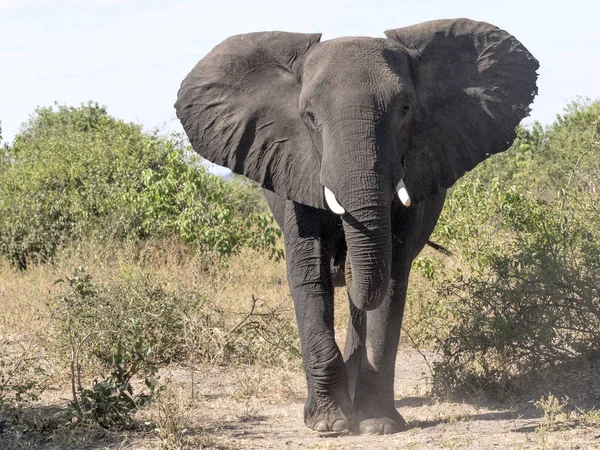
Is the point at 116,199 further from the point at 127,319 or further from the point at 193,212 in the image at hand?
the point at 127,319

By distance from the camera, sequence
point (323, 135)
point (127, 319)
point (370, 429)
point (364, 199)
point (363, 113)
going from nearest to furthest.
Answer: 1. point (364, 199)
2. point (363, 113)
3. point (323, 135)
4. point (370, 429)
5. point (127, 319)

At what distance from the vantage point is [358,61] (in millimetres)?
5234

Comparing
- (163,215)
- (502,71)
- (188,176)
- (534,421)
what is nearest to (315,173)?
(502,71)

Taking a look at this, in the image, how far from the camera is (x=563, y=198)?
7.26m

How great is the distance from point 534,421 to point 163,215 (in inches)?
272

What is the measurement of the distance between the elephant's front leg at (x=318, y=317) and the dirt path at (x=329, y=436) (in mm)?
134

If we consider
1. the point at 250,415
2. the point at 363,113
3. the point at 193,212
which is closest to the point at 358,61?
the point at 363,113

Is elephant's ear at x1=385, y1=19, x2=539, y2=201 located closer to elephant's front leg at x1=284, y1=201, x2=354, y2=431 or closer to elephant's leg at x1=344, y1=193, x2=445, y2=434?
elephant's leg at x1=344, y1=193, x2=445, y2=434

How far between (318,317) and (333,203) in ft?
3.23

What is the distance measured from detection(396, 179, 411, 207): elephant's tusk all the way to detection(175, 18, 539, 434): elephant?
0.19 m

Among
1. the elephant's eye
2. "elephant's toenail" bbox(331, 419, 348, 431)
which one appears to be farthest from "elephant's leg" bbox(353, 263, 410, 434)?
the elephant's eye

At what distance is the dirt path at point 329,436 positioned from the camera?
533cm

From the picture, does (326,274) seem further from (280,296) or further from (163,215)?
(163,215)

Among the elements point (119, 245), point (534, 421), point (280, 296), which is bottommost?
point (534, 421)
